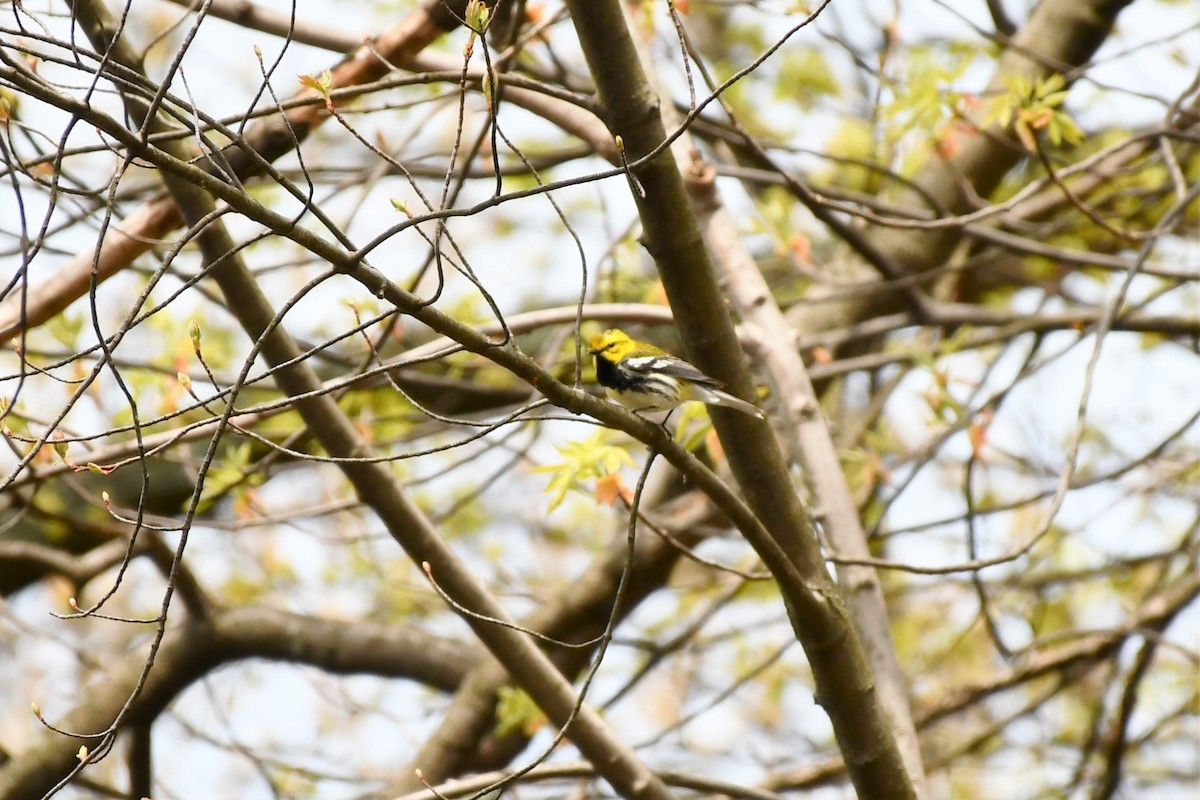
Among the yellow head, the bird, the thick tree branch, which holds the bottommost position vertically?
the thick tree branch

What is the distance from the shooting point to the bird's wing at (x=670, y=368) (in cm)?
278

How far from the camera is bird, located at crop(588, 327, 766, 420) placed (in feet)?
8.99

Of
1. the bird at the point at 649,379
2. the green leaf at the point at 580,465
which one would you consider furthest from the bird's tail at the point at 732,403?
the green leaf at the point at 580,465

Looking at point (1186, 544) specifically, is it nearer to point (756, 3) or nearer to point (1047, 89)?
point (1047, 89)

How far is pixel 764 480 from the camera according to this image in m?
2.78

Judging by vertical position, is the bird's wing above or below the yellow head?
below

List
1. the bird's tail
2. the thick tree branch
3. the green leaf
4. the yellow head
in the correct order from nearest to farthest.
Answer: the thick tree branch, the bird's tail, the green leaf, the yellow head

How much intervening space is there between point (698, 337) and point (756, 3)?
1952mm

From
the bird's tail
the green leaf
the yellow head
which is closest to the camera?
the bird's tail

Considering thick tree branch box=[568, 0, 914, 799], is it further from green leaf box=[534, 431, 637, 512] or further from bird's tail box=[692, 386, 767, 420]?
green leaf box=[534, 431, 637, 512]

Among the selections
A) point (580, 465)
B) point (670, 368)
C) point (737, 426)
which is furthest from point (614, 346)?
point (737, 426)

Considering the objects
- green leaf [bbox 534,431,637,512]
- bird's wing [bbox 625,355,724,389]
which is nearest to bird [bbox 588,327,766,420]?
bird's wing [bbox 625,355,724,389]

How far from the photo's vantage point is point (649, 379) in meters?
3.65

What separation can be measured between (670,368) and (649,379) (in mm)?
427
